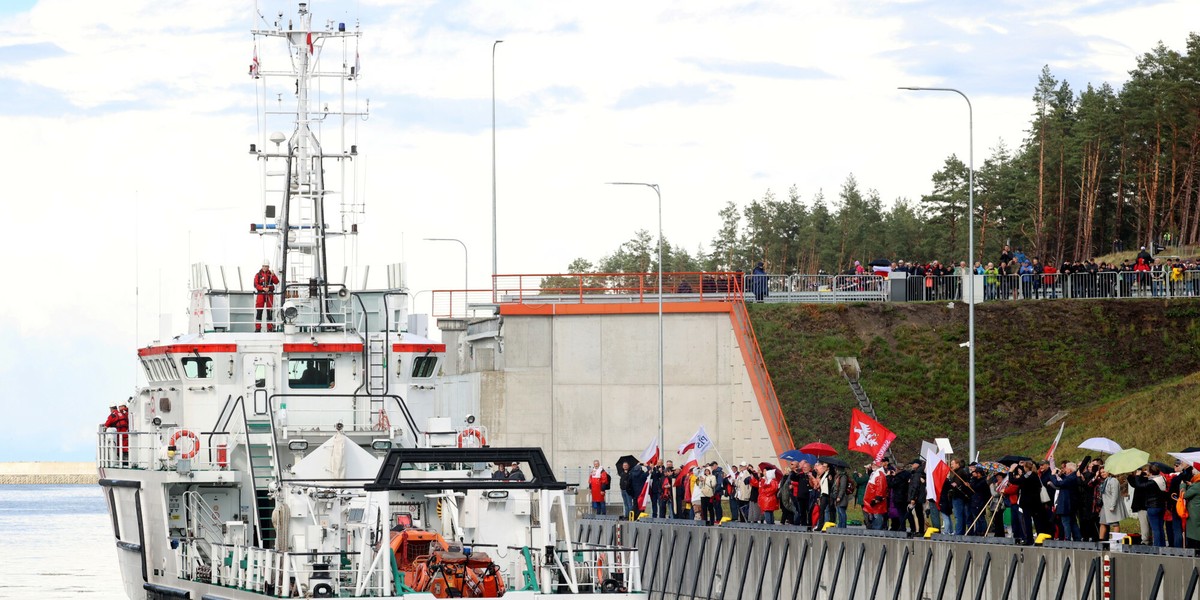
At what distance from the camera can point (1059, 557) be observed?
2150cm

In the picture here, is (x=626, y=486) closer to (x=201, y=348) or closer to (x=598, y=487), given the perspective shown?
(x=598, y=487)

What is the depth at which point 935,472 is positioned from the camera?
25.4 meters

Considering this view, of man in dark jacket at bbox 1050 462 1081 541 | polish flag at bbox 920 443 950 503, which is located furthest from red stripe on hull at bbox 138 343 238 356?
man in dark jacket at bbox 1050 462 1081 541

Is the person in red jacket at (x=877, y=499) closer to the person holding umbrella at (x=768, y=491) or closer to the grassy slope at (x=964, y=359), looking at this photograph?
the person holding umbrella at (x=768, y=491)

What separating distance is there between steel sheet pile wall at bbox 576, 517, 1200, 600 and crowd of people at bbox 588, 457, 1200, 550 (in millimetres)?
566

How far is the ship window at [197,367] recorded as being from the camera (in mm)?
30656

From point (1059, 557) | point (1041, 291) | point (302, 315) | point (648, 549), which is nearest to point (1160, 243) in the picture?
point (1041, 291)

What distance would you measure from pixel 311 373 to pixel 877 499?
10713 mm

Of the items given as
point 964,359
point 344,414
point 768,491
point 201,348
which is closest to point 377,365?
point 344,414

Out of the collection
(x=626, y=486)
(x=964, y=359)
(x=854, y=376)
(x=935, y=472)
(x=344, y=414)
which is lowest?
(x=626, y=486)

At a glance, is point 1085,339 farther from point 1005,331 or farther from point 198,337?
point 198,337

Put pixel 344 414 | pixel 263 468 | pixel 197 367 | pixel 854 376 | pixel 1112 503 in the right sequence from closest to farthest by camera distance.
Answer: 1. pixel 1112 503
2. pixel 263 468
3. pixel 344 414
4. pixel 197 367
5. pixel 854 376

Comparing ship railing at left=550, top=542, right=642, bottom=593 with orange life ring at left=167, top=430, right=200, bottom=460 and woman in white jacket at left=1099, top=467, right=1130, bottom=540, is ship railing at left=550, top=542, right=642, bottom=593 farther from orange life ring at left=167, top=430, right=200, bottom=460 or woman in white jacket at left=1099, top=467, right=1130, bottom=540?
orange life ring at left=167, top=430, right=200, bottom=460

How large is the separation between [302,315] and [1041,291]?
3222 centimetres
